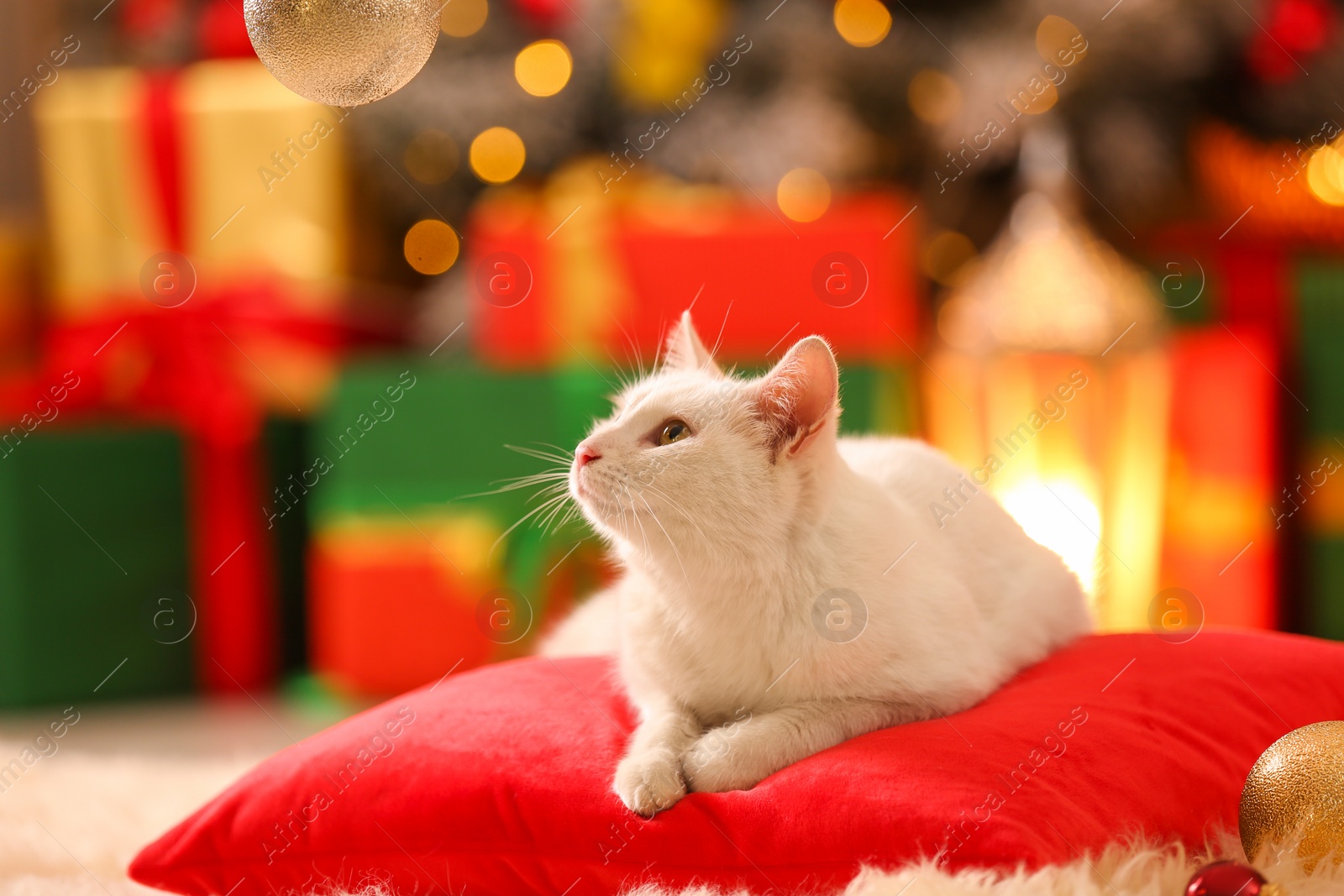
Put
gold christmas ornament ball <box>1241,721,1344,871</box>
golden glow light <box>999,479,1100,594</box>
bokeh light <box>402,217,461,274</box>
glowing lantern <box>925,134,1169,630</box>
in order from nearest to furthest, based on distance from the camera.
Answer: gold christmas ornament ball <box>1241,721,1344,871</box> < golden glow light <box>999,479,1100,594</box> < glowing lantern <box>925,134,1169,630</box> < bokeh light <box>402,217,461,274</box>

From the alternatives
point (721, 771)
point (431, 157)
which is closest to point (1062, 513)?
point (721, 771)

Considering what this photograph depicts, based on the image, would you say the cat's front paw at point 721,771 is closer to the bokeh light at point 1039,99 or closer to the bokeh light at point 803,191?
the bokeh light at point 803,191

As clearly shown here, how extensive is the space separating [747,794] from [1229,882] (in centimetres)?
32

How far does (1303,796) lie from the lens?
835 mm

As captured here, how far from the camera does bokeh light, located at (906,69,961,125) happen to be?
2154mm

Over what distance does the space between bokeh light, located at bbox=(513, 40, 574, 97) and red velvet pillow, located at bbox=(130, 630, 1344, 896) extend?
1.42 metres

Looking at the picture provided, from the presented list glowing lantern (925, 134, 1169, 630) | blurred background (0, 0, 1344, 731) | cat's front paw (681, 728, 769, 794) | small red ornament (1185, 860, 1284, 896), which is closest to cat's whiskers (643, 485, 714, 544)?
cat's front paw (681, 728, 769, 794)

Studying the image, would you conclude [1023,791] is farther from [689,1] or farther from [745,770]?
[689,1]

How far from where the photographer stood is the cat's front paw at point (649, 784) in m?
0.85

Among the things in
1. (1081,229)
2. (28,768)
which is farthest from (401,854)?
(1081,229)

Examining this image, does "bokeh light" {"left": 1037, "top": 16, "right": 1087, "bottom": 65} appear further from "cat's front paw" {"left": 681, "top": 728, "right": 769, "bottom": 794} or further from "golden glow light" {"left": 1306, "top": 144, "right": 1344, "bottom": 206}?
"cat's front paw" {"left": 681, "top": 728, "right": 769, "bottom": 794}

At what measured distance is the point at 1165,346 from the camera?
2.07 metres

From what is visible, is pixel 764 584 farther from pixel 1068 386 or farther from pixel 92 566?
pixel 92 566

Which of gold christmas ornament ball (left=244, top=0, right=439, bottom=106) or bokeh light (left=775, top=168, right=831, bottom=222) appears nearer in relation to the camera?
gold christmas ornament ball (left=244, top=0, right=439, bottom=106)
